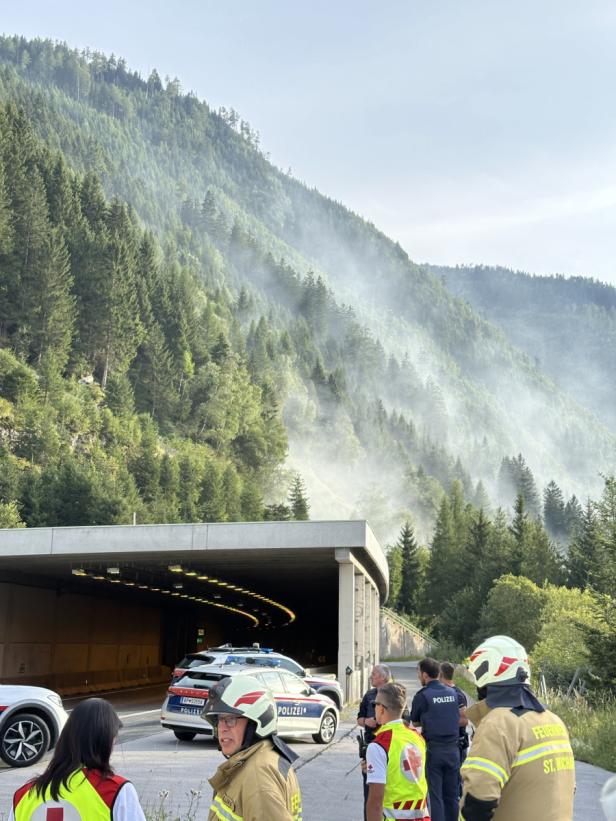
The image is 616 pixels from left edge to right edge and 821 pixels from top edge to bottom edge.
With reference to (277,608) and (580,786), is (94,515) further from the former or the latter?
(580,786)

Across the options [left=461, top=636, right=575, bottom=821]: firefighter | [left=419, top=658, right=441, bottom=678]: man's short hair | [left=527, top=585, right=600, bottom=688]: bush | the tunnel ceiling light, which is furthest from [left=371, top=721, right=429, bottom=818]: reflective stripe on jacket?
the tunnel ceiling light

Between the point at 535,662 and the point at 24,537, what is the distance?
768 inches

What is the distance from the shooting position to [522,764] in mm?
4309

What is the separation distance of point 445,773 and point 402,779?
2.56 m

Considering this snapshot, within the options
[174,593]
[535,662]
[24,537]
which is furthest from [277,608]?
[24,537]

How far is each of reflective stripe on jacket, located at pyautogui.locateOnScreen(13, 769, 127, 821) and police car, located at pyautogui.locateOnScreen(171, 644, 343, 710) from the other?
49.5 ft

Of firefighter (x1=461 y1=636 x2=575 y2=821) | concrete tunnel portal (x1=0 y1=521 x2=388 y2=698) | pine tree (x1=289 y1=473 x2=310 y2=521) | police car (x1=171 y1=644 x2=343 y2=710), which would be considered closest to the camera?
firefighter (x1=461 y1=636 x2=575 y2=821)

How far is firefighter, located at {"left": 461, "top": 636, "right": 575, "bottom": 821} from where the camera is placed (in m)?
4.15

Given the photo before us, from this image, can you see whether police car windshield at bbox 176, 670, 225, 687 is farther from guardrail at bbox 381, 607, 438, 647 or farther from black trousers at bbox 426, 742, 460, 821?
guardrail at bbox 381, 607, 438, 647

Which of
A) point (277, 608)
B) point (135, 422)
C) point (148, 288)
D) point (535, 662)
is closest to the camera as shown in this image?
point (535, 662)

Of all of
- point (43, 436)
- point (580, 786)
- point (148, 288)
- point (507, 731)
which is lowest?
point (580, 786)

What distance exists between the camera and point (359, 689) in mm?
29609

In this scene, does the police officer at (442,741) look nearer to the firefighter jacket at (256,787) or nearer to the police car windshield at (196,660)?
the firefighter jacket at (256,787)

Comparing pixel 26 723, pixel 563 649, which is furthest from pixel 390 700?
pixel 563 649
